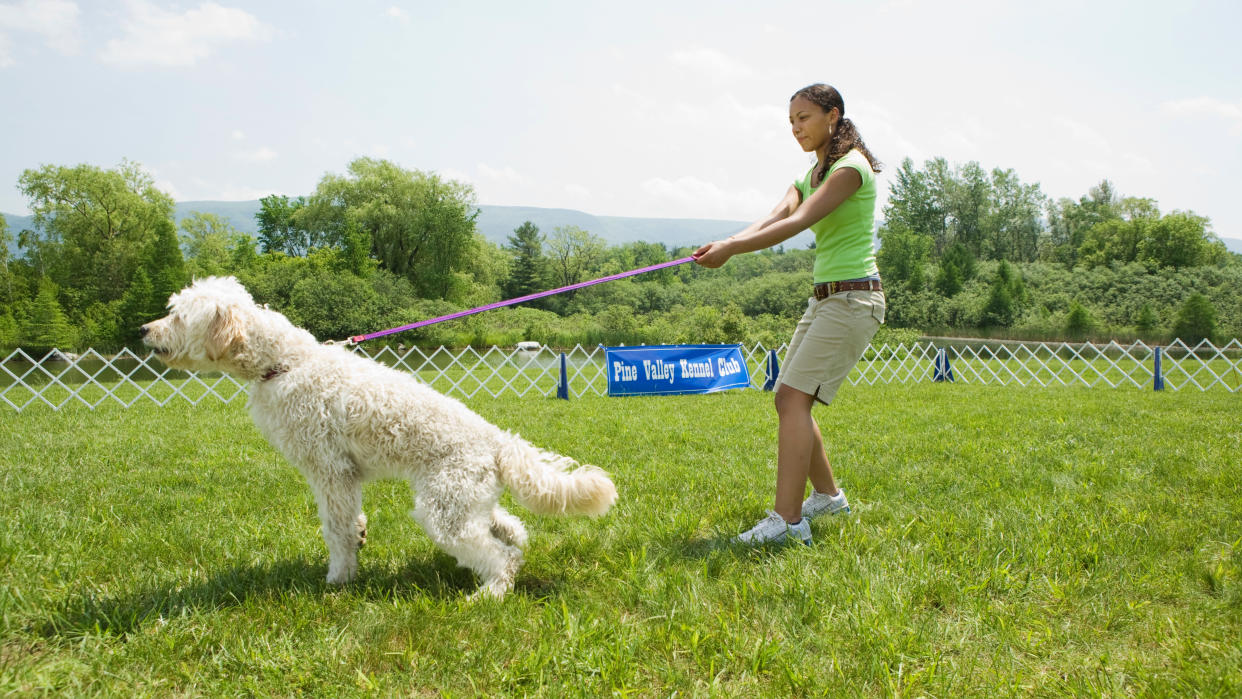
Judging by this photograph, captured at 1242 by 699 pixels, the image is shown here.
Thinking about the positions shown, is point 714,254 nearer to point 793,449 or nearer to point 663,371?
point 793,449

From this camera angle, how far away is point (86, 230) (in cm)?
3250

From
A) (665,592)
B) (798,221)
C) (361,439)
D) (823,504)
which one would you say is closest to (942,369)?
(823,504)

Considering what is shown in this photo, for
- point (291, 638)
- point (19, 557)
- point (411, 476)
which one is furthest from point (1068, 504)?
point (19, 557)

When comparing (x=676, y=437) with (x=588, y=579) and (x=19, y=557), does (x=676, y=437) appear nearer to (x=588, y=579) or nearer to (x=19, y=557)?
(x=588, y=579)

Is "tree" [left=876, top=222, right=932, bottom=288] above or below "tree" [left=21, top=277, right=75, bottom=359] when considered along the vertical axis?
above

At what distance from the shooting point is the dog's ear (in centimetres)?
279

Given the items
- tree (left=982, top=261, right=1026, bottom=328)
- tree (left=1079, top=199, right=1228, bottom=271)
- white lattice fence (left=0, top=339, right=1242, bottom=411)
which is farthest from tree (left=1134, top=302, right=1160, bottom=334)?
white lattice fence (left=0, top=339, right=1242, bottom=411)

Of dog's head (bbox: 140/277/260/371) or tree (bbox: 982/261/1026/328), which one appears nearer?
dog's head (bbox: 140/277/260/371)

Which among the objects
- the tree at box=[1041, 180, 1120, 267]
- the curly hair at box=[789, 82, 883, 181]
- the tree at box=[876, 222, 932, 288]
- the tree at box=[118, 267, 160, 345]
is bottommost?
the tree at box=[118, 267, 160, 345]

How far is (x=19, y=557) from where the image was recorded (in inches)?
114

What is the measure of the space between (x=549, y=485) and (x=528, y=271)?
52.2 meters

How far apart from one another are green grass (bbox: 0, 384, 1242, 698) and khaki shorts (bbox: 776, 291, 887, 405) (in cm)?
82

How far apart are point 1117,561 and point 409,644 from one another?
10.1ft

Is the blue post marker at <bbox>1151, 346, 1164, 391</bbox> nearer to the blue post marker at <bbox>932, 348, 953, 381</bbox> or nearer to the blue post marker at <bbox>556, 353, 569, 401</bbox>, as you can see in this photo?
the blue post marker at <bbox>932, 348, 953, 381</bbox>
